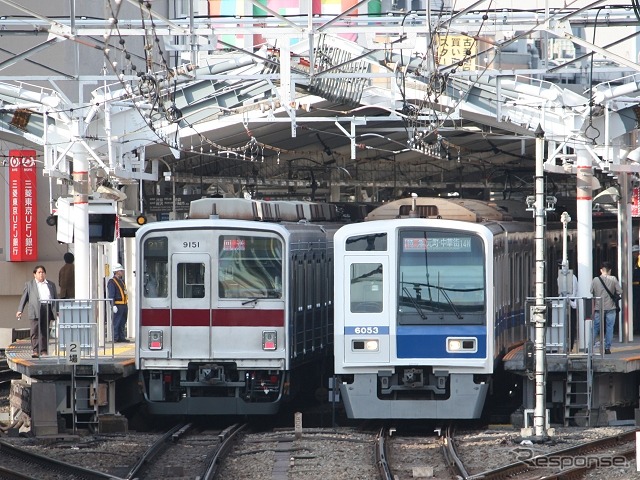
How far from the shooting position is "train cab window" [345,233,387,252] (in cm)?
1495

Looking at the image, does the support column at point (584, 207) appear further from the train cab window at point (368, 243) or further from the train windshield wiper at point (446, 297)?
the train cab window at point (368, 243)

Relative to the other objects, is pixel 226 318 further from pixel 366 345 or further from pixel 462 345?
pixel 462 345

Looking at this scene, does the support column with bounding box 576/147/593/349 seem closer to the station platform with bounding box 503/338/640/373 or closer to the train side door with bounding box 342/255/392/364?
the station platform with bounding box 503/338/640/373

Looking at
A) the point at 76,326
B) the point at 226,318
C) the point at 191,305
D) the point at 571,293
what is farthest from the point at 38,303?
the point at 571,293

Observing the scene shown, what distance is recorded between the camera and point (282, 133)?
78.1 feet

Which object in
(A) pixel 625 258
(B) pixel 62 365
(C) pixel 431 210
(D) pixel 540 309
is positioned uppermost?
(C) pixel 431 210

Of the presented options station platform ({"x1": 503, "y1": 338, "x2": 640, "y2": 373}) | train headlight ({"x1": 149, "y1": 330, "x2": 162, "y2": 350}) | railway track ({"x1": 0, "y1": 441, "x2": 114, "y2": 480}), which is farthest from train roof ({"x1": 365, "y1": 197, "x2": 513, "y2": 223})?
railway track ({"x1": 0, "y1": 441, "x2": 114, "y2": 480})

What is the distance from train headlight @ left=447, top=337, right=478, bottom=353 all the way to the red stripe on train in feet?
6.51

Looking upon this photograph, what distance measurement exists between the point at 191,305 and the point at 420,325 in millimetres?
2669

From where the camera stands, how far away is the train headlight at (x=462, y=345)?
14.7 metres

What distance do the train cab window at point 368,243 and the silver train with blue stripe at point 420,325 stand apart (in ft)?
0.04

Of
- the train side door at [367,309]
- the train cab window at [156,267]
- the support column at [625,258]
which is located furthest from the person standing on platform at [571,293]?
the train cab window at [156,267]

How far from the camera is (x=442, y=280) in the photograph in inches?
581

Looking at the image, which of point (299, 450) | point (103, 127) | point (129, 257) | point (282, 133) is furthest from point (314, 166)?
point (299, 450)
